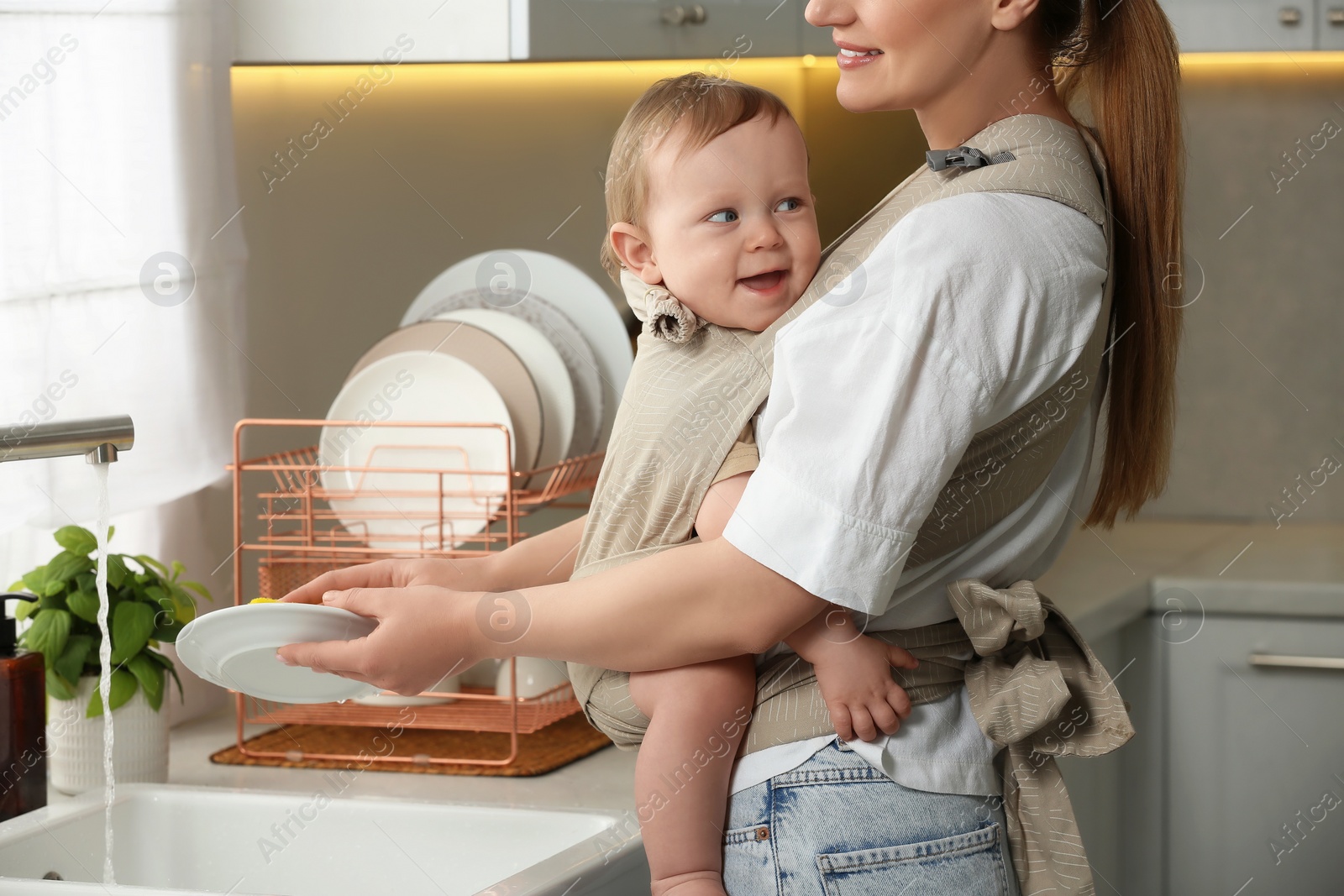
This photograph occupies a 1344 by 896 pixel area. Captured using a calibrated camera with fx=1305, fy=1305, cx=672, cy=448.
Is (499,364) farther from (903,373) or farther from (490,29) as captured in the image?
(903,373)

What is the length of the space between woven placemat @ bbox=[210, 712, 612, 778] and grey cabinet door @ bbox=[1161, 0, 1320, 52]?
143 cm

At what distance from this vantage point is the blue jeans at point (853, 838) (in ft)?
2.32

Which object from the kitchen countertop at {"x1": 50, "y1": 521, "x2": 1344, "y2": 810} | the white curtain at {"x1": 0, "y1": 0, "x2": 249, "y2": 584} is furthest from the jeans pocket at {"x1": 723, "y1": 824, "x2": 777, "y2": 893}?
the white curtain at {"x1": 0, "y1": 0, "x2": 249, "y2": 584}

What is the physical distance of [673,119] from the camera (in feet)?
2.73

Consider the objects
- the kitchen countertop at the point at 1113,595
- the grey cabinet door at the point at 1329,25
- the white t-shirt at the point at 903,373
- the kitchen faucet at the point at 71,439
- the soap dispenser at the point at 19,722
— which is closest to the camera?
the white t-shirt at the point at 903,373

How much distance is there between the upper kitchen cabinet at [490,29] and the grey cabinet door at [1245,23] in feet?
2.48

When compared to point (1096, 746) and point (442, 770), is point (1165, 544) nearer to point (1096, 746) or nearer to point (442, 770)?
point (442, 770)

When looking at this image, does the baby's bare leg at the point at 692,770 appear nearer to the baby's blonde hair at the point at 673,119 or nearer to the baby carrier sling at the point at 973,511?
the baby carrier sling at the point at 973,511

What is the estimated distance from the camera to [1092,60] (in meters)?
0.78

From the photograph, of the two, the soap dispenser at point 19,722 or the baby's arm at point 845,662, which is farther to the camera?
the soap dispenser at point 19,722

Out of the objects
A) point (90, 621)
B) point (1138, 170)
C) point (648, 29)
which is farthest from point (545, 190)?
point (1138, 170)

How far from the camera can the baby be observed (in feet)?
2.39

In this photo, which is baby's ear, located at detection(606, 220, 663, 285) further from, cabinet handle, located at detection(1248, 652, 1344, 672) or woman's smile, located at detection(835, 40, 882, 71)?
cabinet handle, located at detection(1248, 652, 1344, 672)

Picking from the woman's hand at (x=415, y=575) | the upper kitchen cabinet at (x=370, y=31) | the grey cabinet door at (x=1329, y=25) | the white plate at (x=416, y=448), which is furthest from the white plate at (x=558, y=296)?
the grey cabinet door at (x=1329, y=25)
